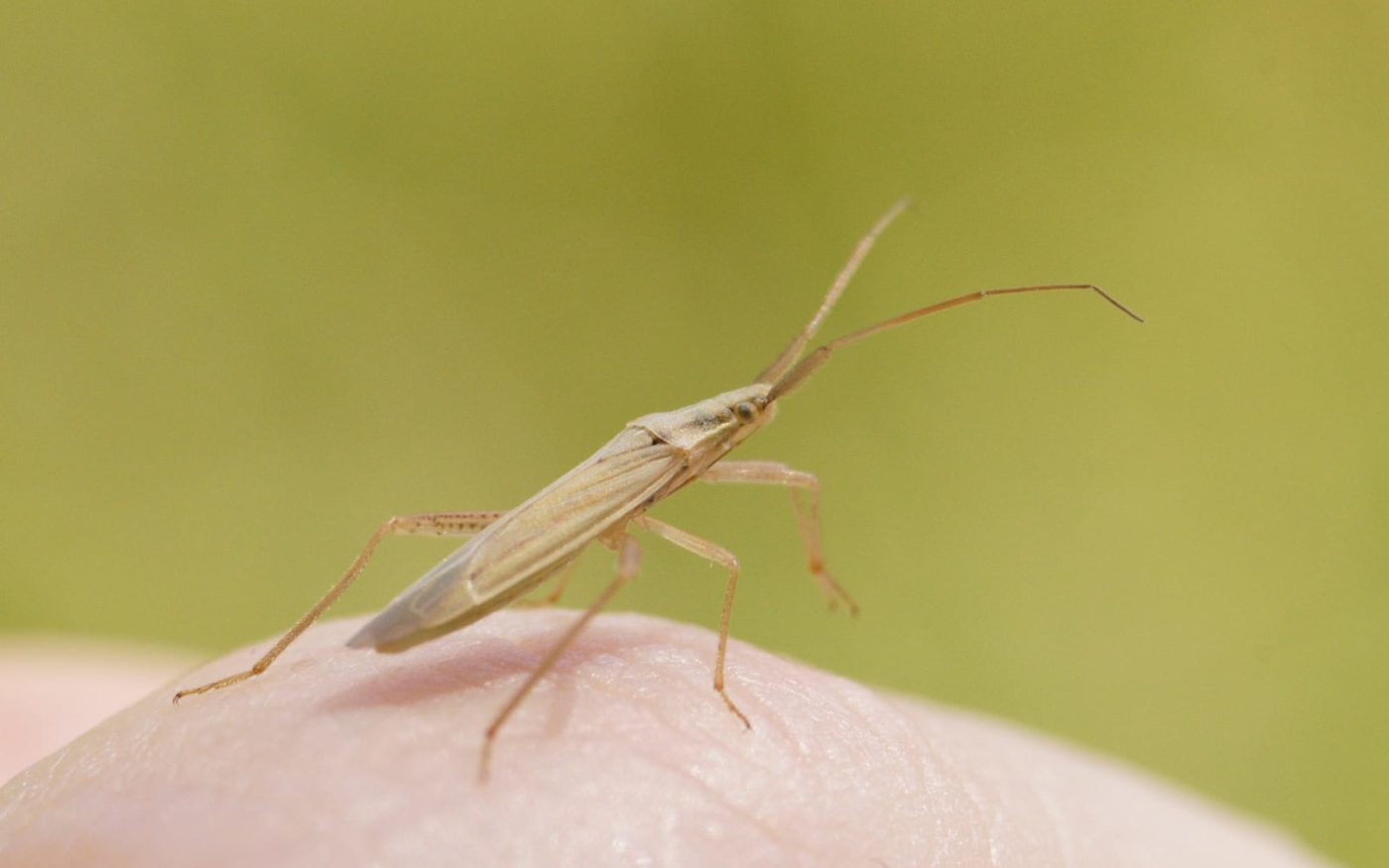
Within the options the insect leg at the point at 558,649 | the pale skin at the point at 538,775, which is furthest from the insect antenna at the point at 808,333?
the pale skin at the point at 538,775

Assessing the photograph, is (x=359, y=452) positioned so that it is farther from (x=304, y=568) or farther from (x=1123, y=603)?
(x=1123, y=603)

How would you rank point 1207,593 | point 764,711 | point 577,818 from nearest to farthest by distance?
point 577,818, point 764,711, point 1207,593

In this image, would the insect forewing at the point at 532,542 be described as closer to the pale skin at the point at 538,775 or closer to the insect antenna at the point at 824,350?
the pale skin at the point at 538,775

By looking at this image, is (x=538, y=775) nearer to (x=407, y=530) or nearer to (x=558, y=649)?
(x=558, y=649)

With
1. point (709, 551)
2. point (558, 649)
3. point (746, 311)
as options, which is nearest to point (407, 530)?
point (709, 551)

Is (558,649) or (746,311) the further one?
(746,311)

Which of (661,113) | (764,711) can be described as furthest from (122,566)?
(764,711)
